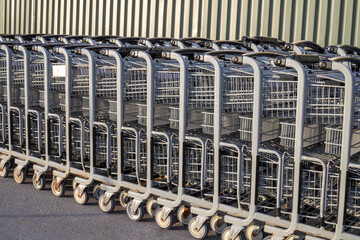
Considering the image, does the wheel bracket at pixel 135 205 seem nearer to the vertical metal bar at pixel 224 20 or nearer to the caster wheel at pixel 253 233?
the caster wheel at pixel 253 233

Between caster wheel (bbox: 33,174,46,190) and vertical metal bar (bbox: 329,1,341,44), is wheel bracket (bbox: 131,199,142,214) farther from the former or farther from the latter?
vertical metal bar (bbox: 329,1,341,44)

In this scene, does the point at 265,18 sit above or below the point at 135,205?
above

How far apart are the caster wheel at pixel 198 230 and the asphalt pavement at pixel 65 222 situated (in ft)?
0.21

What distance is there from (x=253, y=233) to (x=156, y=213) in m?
0.88

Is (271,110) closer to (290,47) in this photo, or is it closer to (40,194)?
(290,47)

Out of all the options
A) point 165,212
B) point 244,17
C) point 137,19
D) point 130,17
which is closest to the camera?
point 165,212

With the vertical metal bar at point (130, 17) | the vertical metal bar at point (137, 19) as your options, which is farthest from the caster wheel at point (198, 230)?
the vertical metal bar at point (130, 17)

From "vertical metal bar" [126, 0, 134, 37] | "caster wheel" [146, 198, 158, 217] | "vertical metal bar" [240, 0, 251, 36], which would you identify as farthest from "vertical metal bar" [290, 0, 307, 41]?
"caster wheel" [146, 198, 158, 217]

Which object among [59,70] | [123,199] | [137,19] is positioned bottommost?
[123,199]

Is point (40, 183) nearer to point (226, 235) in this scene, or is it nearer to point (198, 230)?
point (198, 230)

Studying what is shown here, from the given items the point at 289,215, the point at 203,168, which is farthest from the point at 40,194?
the point at 289,215

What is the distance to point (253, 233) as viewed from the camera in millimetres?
3822

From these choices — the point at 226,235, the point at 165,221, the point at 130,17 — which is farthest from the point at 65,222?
the point at 130,17

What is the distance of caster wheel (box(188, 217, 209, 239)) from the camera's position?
157 inches
